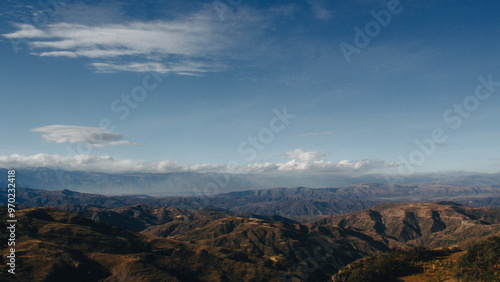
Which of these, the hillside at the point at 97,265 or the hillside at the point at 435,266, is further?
the hillside at the point at 97,265

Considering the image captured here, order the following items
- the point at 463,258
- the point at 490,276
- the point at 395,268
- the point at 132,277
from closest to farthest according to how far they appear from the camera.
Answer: the point at 490,276, the point at 463,258, the point at 395,268, the point at 132,277

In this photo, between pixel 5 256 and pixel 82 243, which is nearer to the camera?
pixel 5 256

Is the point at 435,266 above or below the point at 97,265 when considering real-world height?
above

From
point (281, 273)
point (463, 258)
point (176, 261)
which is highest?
point (463, 258)

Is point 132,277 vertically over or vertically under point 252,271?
over

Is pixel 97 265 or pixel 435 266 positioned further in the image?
pixel 97 265

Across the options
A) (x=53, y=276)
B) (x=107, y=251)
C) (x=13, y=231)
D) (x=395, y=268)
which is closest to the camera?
(x=395, y=268)

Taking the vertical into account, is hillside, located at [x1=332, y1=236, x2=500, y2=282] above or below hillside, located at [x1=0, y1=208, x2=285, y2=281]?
above

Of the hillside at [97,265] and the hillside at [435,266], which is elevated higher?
the hillside at [435,266]

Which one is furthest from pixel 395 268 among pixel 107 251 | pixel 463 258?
pixel 107 251

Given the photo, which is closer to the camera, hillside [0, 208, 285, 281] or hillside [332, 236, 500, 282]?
hillside [332, 236, 500, 282]

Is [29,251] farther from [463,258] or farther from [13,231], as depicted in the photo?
[463,258]
